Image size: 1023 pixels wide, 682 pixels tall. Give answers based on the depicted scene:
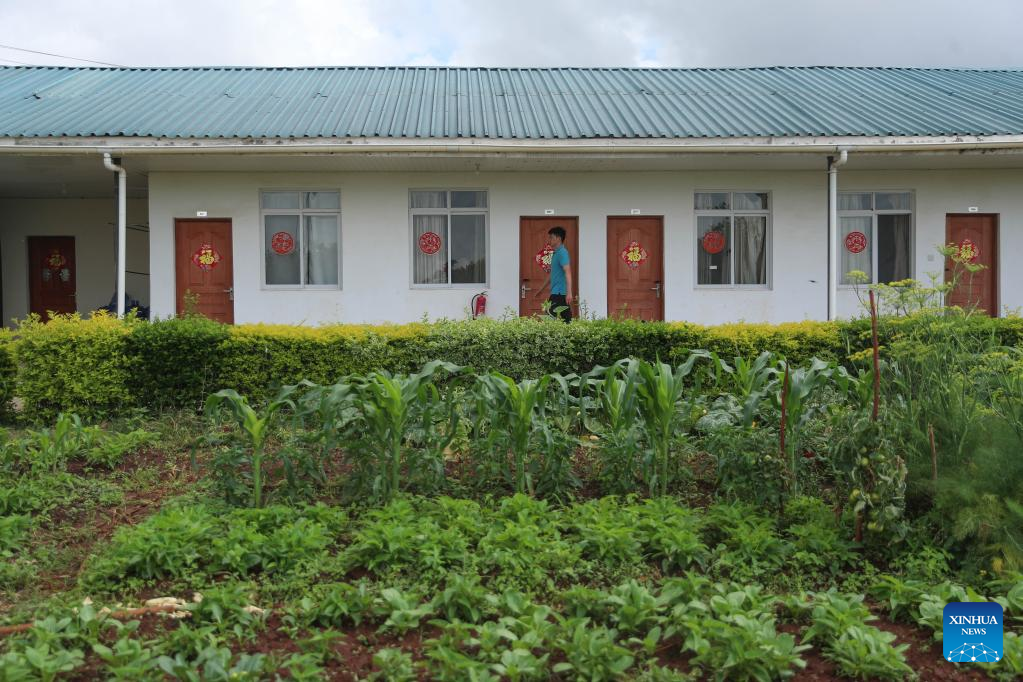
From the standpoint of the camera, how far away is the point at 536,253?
13477 mm

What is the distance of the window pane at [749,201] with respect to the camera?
13609 millimetres

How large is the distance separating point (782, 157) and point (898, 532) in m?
9.19

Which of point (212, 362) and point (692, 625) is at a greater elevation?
point (212, 362)

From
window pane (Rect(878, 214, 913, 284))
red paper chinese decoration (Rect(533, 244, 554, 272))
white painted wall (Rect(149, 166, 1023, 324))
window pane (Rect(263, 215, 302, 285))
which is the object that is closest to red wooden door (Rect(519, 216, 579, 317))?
red paper chinese decoration (Rect(533, 244, 554, 272))

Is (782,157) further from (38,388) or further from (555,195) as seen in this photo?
(38,388)

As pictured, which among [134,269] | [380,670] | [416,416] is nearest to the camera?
[380,670]

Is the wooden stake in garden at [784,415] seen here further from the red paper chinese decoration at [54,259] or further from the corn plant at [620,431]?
the red paper chinese decoration at [54,259]

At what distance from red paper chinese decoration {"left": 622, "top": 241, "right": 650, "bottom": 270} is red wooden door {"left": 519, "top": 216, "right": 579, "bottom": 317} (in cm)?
80

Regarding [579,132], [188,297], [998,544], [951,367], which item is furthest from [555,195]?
[998,544]

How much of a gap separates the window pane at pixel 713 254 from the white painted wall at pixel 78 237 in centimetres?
1091

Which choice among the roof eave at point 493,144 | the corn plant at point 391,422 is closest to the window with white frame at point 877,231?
the roof eave at point 493,144

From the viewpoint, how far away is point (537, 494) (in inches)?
214

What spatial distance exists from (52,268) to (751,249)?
1377 centimetres

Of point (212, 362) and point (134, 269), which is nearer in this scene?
point (212, 362)
